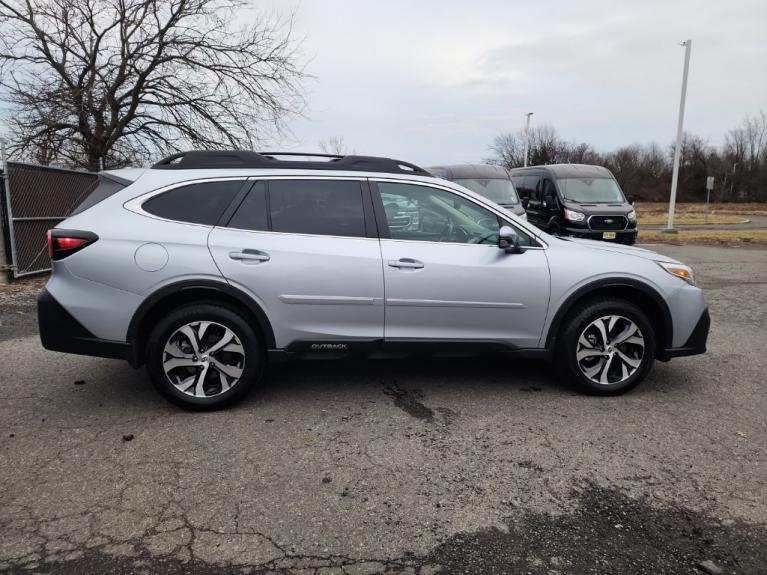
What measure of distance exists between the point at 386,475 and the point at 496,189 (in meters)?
10.2

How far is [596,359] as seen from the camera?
4.39m

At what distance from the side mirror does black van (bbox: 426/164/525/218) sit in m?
7.89

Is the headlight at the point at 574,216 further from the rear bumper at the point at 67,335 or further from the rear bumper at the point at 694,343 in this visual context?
the rear bumper at the point at 67,335

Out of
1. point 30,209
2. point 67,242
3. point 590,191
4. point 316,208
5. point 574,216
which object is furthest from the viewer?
point 590,191

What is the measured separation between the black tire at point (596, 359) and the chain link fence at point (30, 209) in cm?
781

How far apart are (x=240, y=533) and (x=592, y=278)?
2.99 metres

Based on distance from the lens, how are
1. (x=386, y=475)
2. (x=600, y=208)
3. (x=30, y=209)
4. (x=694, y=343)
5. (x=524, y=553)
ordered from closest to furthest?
(x=524, y=553) < (x=386, y=475) < (x=694, y=343) < (x=30, y=209) < (x=600, y=208)

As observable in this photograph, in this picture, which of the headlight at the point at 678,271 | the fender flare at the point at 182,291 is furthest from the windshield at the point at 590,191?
the fender flare at the point at 182,291

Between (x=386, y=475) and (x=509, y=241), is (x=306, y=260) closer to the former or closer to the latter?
(x=509, y=241)

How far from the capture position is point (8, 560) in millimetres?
2391

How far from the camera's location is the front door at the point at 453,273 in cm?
407

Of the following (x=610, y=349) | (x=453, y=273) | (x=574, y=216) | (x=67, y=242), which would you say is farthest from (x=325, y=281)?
(x=574, y=216)

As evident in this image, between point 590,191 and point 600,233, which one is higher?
point 590,191

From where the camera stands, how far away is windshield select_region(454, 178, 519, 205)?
1235 centimetres
